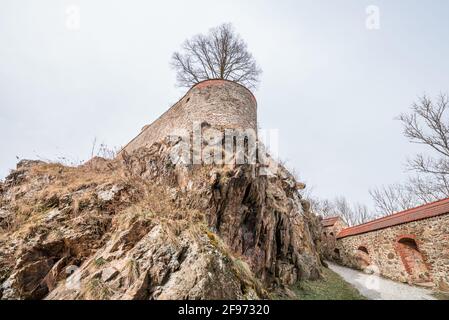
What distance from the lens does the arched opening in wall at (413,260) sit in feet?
30.3

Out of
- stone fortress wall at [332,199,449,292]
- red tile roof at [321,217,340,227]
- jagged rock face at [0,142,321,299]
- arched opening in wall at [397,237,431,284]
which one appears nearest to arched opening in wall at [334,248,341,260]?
stone fortress wall at [332,199,449,292]

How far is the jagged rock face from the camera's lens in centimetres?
291

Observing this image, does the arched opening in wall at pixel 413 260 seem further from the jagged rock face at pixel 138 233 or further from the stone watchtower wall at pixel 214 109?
the stone watchtower wall at pixel 214 109

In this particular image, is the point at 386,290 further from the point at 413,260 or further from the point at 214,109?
the point at 214,109

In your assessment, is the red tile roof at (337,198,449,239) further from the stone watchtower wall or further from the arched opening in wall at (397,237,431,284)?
the stone watchtower wall

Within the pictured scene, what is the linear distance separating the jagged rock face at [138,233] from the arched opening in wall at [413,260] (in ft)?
21.8

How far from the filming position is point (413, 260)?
388 inches

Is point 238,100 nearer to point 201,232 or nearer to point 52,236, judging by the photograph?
point 201,232

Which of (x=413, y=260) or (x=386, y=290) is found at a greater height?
(x=413, y=260)

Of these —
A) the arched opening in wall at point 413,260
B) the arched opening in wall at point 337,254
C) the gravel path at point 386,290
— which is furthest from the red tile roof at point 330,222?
the arched opening in wall at point 413,260

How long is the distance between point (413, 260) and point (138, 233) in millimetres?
12897

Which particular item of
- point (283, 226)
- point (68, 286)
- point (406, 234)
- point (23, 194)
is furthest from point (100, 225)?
point (406, 234)

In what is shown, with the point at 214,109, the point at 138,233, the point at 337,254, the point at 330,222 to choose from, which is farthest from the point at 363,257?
the point at 138,233
